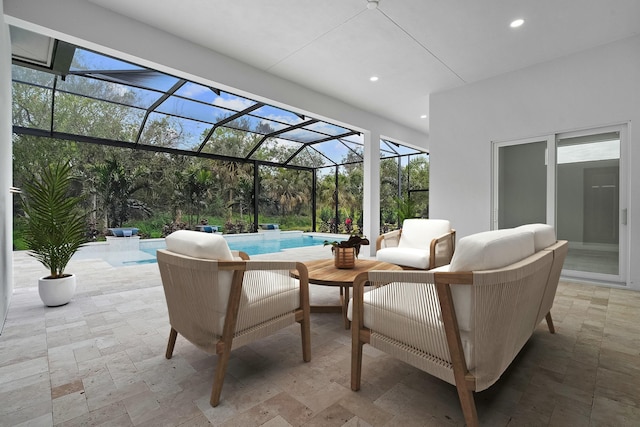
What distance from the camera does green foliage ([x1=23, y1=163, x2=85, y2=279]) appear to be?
2997 millimetres

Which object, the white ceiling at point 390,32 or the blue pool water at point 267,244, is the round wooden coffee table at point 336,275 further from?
the blue pool water at point 267,244

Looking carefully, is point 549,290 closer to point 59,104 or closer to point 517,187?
point 517,187

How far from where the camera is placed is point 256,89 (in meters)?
4.52

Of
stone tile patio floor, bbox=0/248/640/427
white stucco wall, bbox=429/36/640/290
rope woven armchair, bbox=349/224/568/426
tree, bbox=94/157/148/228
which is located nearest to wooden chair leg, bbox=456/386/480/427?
rope woven armchair, bbox=349/224/568/426

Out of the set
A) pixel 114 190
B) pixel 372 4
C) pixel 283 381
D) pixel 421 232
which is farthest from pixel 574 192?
pixel 114 190

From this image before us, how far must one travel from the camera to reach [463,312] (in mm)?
1302

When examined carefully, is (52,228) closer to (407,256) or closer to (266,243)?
(407,256)

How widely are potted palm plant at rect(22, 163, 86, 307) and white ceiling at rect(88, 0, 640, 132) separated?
193cm

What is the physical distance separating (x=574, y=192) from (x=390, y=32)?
3.45 m

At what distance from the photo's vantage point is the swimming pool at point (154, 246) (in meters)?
7.05

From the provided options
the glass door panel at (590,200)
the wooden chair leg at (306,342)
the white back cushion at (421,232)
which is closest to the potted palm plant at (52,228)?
the wooden chair leg at (306,342)

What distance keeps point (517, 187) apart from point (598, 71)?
176cm

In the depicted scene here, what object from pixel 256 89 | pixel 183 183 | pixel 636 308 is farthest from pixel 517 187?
pixel 183 183

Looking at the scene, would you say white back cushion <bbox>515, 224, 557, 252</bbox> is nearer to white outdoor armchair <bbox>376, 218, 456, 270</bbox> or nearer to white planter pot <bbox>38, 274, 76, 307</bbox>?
white outdoor armchair <bbox>376, 218, 456, 270</bbox>
